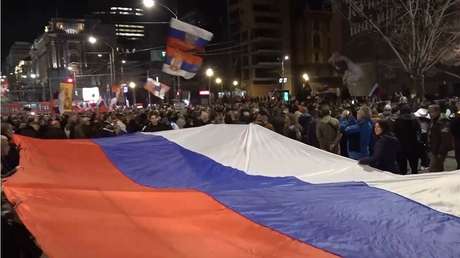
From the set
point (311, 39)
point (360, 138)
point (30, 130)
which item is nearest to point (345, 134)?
point (360, 138)

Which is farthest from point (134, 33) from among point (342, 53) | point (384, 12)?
point (384, 12)

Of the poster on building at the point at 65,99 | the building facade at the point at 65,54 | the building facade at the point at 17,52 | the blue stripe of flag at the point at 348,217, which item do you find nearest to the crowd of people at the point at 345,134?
the blue stripe of flag at the point at 348,217

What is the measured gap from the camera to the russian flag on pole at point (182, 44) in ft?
63.0

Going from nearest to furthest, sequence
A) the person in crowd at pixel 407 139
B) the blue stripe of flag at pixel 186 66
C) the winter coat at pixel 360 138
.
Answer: the winter coat at pixel 360 138
the person in crowd at pixel 407 139
the blue stripe of flag at pixel 186 66

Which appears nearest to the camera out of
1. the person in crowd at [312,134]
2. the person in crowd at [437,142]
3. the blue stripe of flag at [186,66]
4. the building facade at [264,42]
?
the person in crowd at [437,142]

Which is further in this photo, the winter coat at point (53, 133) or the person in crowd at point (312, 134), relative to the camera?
the winter coat at point (53, 133)

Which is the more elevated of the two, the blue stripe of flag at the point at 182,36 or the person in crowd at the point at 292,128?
the blue stripe of flag at the point at 182,36

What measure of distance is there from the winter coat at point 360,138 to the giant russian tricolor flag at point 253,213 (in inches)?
99.4

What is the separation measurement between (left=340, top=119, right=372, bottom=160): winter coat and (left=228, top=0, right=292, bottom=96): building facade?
95698 millimetres

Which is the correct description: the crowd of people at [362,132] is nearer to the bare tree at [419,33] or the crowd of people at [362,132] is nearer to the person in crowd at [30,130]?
the person in crowd at [30,130]

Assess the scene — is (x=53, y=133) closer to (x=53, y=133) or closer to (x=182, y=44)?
(x=53, y=133)

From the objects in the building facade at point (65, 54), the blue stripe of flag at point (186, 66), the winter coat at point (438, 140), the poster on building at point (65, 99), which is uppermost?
the building facade at point (65, 54)

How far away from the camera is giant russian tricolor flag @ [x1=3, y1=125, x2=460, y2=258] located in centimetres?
449

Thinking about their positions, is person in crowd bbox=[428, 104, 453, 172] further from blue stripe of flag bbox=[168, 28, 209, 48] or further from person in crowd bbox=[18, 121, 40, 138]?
blue stripe of flag bbox=[168, 28, 209, 48]
